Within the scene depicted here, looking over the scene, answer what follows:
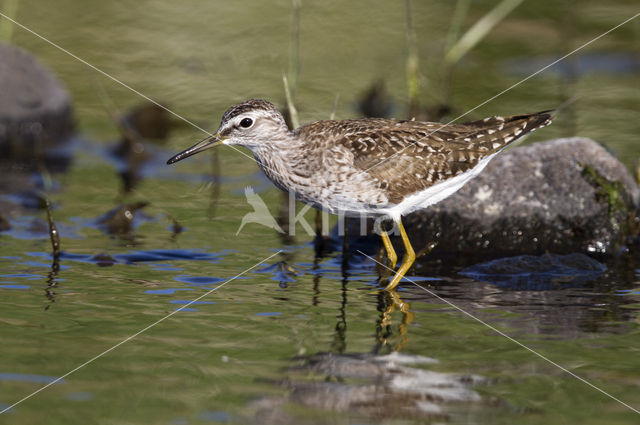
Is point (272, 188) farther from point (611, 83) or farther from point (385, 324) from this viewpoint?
point (611, 83)

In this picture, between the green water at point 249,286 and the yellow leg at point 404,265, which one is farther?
the yellow leg at point 404,265

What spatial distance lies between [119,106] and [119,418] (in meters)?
10.9

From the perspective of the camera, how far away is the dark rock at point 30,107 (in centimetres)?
1548

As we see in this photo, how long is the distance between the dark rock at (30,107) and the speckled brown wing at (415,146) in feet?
23.1

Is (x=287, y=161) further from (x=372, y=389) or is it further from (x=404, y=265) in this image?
(x=372, y=389)

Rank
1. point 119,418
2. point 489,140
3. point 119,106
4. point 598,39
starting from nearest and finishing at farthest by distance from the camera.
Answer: point 119,418 → point 489,140 → point 119,106 → point 598,39

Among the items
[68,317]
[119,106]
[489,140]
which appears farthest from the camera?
[119,106]

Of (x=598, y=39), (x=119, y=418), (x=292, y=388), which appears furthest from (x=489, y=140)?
(x=598, y=39)

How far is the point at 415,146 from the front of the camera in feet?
33.5

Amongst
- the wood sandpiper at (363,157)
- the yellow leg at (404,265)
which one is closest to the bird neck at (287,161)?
the wood sandpiper at (363,157)

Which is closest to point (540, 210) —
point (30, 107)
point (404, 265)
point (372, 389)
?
point (404, 265)

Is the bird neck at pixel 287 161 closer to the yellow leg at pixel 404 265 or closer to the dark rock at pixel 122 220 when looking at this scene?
the yellow leg at pixel 404 265

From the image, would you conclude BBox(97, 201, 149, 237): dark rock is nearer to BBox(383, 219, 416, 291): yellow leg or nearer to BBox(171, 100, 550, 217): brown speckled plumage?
BBox(171, 100, 550, 217): brown speckled plumage

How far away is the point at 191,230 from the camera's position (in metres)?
11.5
